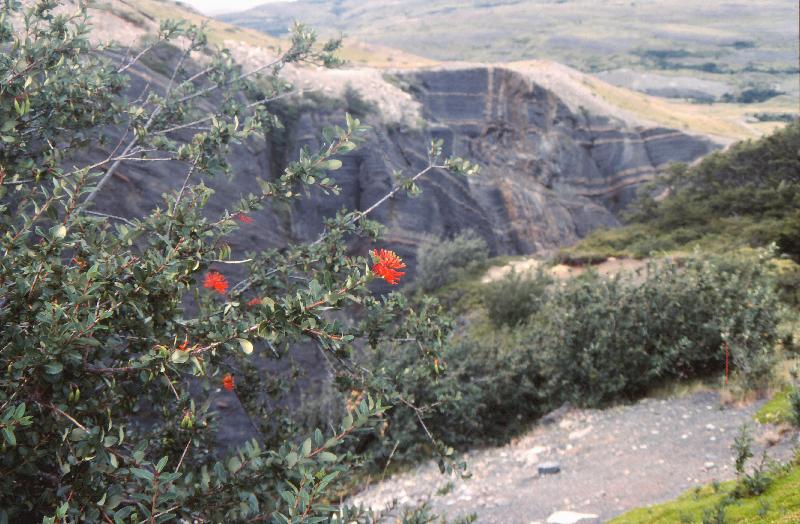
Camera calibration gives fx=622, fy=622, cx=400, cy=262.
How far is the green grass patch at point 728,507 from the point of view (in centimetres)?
330

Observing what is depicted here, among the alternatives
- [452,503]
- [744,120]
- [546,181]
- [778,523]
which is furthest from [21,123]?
[744,120]

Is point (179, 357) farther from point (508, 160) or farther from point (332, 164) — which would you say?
point (508, 160)

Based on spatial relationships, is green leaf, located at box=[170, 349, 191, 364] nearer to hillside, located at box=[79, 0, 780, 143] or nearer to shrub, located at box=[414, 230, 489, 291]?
shrub, located at box=[414, 230, 489, 291]

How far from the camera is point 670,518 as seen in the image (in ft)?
13.3

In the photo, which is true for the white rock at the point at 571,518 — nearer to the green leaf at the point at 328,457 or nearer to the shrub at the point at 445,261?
the green leaf at the point at 328,457

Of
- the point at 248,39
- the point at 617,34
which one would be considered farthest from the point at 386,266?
the point at 617,34

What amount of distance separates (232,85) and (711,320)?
6.28m

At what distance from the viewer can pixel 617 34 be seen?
404 feet

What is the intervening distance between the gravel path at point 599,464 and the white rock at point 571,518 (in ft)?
0.23

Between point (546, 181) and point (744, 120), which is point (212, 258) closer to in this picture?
point (546, 181)

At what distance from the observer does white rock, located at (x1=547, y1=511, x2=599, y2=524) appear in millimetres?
4883

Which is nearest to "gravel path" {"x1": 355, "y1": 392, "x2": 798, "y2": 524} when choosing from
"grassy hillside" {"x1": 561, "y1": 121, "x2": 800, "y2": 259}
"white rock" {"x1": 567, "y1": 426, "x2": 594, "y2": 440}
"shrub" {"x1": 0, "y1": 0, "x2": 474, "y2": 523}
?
"white rock" {"x1": 567, "y1": 426, "x2": 594, "y2": 440}

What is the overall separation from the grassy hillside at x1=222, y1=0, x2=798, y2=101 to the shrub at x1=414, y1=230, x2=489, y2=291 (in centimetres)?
6750

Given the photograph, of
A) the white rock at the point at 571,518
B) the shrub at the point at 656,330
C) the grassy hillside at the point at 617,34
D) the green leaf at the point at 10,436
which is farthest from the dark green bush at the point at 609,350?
the grassy hillside at the point at 617,34
